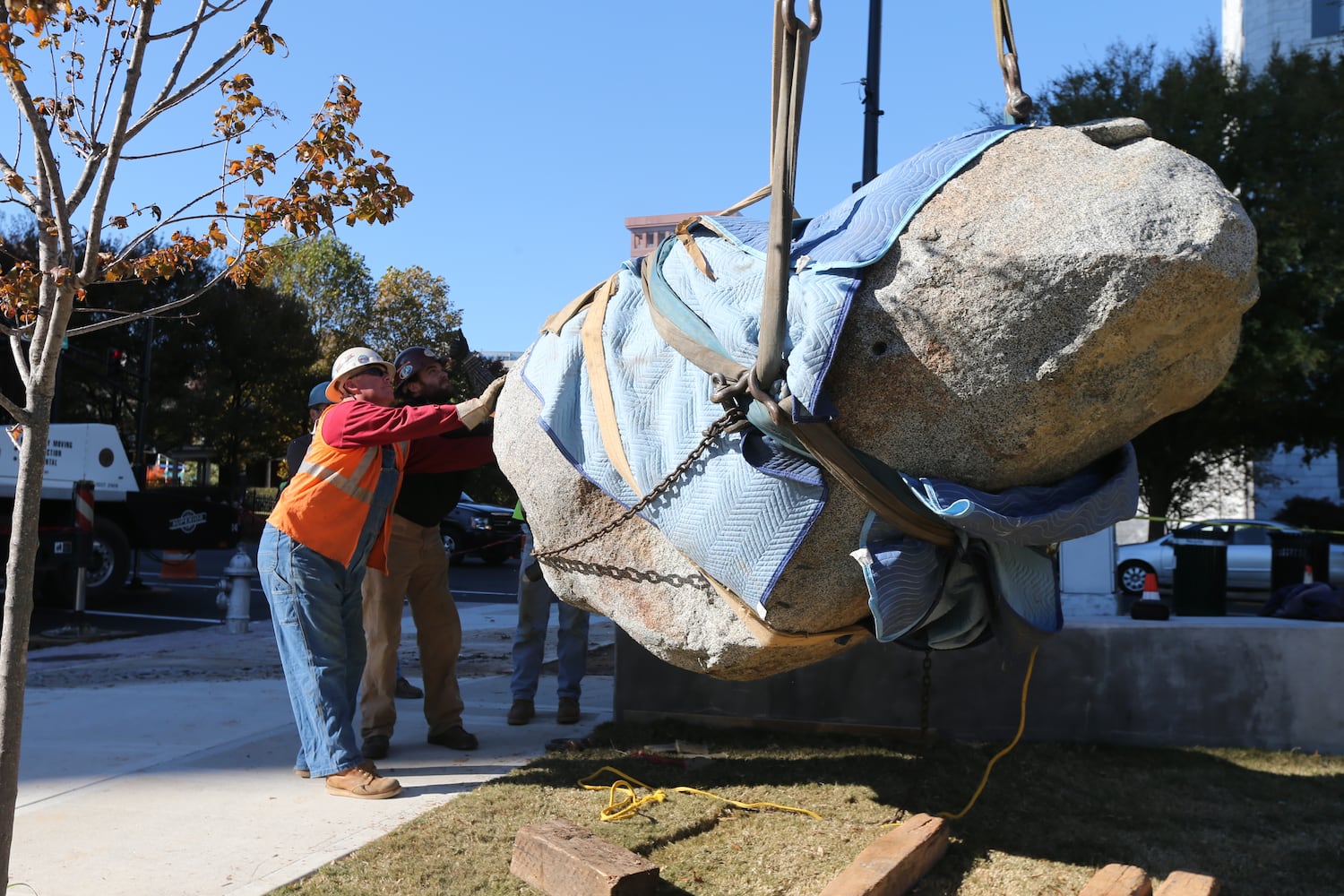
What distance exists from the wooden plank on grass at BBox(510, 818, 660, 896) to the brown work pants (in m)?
1.75

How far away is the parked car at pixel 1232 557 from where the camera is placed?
15.2m

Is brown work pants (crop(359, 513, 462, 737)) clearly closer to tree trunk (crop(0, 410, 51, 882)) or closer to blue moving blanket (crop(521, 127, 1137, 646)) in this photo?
blue moving blanket (crop(521, 127, 1137, 646))

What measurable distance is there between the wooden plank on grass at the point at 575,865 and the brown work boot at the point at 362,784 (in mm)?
947

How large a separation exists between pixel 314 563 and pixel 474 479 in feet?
76.7

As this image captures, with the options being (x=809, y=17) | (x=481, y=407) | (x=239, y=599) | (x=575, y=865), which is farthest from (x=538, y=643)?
(x=239, y=599)

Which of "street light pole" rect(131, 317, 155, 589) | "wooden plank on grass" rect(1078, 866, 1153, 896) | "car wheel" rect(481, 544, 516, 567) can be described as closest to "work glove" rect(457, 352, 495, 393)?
"wooden plank on grass" rect(1078, 866, 1153, 896)

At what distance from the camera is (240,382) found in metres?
28.1

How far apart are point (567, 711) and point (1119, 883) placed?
314cm

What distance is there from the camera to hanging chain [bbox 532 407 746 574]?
3.03 metres

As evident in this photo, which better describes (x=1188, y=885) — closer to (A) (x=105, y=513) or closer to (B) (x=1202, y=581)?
(B) (x=1202, y=581)

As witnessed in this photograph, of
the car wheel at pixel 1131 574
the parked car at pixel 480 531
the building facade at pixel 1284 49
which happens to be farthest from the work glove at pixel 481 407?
the building facade at pixel 1284 49

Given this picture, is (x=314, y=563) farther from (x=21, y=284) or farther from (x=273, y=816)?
(x=21, y=284)

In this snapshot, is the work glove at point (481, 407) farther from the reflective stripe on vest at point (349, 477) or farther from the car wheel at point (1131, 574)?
the car wheel at point (1131, 574)

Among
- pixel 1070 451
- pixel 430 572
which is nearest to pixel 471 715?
pixel 430 572
